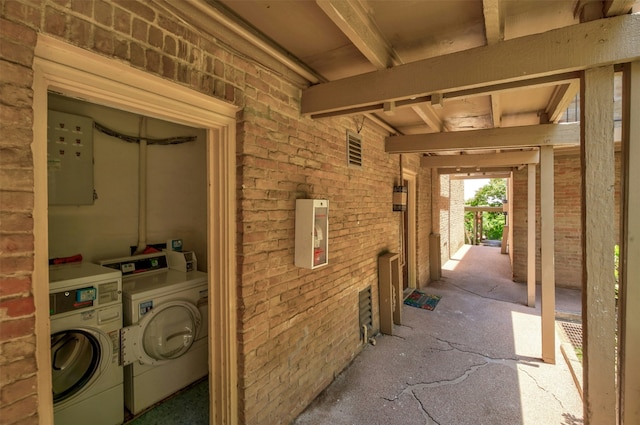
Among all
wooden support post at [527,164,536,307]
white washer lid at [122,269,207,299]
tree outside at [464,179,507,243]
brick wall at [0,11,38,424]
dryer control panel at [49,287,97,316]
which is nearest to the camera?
brick wall at [0,11,38,424]

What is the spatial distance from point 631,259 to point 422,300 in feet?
14.0

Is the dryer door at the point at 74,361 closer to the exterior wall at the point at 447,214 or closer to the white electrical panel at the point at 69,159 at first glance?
the white electrical panel at the point at 69,159

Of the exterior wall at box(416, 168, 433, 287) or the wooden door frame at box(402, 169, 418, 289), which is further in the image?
the exterior wall at box(416, 168, 433, 287)

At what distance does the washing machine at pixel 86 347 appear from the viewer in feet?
6.83

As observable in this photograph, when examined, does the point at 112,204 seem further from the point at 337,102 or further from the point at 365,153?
the point at 365,153

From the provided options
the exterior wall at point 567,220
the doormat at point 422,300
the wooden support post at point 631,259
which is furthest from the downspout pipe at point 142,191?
the exterior wall at point 567,220

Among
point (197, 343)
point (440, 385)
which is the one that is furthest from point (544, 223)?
point (197, 343)

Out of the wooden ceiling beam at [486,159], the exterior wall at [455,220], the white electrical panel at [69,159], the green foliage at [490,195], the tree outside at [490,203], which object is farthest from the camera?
the green foliage at [490,195]

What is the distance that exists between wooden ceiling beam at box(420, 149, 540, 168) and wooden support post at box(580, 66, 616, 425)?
12.9 feet

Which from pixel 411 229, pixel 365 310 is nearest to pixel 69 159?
pixel 365 310

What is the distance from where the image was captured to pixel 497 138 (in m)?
3.61

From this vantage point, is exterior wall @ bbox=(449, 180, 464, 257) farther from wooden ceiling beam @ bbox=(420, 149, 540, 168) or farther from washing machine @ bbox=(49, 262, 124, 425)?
washing machine @ bbox=(49, 262, 124, 425)

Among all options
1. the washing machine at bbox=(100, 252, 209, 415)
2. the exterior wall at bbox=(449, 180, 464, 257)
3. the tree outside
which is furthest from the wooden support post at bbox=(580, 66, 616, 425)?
the tree outside

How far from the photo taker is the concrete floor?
8.44 feet
